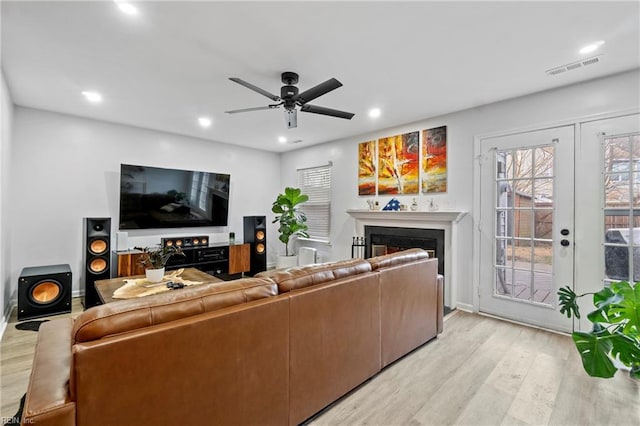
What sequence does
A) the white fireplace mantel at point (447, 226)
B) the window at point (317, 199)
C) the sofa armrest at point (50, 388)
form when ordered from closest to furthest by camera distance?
the sofa armrest at point (50, 388), the white fireplace mantel at point (447, 226), the window at point (317, 199)

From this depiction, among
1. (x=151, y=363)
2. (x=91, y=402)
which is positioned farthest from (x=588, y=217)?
(x=91, y=402)

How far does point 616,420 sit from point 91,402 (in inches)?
109

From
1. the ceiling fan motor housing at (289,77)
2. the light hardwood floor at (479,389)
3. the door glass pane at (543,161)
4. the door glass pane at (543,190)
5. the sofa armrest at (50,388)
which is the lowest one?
the light hardwood floor at (479,389)

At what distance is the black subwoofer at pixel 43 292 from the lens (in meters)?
3.42

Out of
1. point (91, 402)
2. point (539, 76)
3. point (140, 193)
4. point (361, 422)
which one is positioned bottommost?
point (361, 422)

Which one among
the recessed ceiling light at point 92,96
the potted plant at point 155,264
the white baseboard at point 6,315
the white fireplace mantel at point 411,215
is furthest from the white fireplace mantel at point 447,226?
the white baseboard at point 6,315

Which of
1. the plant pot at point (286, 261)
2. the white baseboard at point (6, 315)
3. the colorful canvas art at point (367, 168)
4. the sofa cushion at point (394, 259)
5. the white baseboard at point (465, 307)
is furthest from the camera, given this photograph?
the plant pot at point (286, 261)

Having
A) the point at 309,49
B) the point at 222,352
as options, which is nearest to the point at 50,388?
the point at 222,352

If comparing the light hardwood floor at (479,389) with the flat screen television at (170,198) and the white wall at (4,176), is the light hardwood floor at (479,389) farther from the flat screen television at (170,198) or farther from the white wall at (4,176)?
the flat screen television at (170,198)

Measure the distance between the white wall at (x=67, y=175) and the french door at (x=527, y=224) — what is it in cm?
477

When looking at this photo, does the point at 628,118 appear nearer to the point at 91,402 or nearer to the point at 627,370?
the point at 627,370

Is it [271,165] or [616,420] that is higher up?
[271,165]

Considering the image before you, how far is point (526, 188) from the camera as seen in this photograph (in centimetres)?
342

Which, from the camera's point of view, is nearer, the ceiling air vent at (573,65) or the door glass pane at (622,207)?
the ceiling air vent at (573,65)
